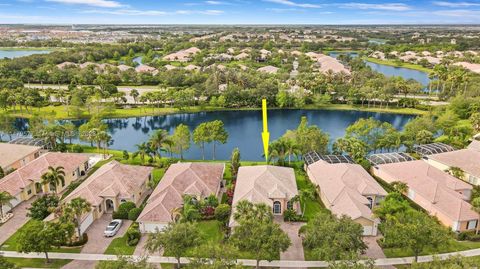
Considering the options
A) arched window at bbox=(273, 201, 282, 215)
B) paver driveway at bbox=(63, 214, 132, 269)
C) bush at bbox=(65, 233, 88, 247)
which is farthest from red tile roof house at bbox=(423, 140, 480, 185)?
bush at bbox=(65, 233, 88, 247)

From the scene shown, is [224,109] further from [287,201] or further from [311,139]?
[287,201]

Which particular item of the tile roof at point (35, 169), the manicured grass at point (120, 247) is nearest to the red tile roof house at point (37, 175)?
the tile roof at point (35, 169)

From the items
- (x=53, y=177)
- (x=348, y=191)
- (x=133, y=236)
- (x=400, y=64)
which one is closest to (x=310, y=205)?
(x=348, y=191)

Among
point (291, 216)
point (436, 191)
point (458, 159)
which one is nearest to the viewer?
point (291, 216)

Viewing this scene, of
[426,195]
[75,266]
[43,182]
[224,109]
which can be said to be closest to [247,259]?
[75,266]

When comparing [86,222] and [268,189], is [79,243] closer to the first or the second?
[86,222]

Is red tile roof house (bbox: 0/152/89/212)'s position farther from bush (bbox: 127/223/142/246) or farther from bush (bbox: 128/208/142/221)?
bush (bbox: 127/223/142/246)

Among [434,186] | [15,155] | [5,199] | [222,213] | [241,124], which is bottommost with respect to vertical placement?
[241,124]
